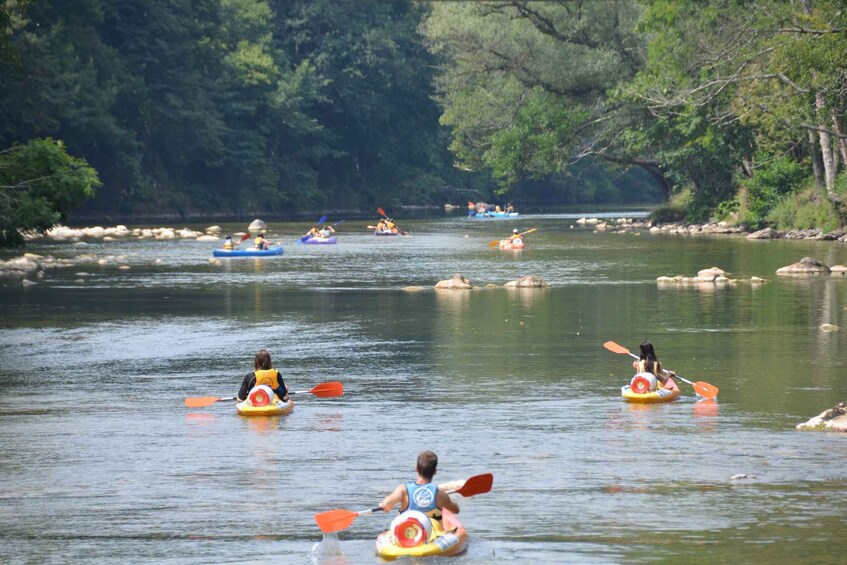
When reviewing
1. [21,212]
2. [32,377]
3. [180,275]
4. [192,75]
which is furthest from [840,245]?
[192,75]

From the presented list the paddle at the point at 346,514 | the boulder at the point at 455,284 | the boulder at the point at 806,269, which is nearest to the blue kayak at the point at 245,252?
the boulder at the point at 455,284

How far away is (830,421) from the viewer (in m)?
16.0

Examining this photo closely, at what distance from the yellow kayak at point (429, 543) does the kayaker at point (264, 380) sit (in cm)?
642

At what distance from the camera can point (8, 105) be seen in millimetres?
66188

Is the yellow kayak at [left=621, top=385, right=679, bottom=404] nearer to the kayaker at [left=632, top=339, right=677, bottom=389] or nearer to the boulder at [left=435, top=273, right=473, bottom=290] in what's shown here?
the kayaker at [left=632, top=339, right=677, bottom=389]

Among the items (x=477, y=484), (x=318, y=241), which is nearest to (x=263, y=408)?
(x=477, y=484)

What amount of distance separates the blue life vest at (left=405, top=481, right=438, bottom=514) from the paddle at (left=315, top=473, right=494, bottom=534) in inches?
14.6

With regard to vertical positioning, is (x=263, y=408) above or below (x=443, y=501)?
above

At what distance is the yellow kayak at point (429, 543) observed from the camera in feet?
36.4

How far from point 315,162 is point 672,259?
6272 cm

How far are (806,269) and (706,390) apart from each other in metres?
20.2

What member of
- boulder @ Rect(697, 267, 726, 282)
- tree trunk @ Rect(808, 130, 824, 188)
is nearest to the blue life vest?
boulder @ Rect(697, 267, 726, 282)

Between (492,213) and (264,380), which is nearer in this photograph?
(264,380)

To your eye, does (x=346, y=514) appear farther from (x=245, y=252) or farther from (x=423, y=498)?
(x=245, y=252)
